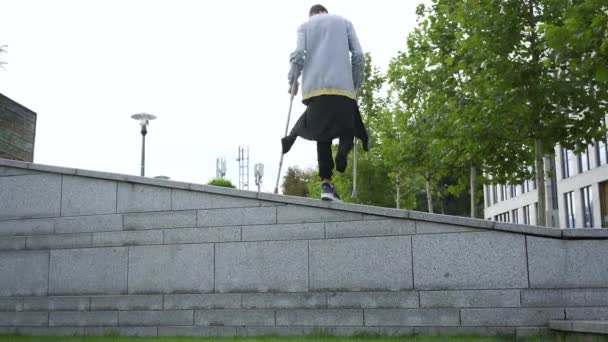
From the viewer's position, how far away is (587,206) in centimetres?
4009

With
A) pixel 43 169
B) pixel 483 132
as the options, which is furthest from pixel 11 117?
pixel 483 132

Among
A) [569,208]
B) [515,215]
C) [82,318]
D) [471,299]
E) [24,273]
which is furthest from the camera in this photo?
[515,215]

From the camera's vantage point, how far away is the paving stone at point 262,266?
29.0 feet

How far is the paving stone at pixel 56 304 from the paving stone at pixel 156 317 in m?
0.67

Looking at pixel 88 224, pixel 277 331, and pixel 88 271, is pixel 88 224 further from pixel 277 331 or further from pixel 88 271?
pixel 277 331

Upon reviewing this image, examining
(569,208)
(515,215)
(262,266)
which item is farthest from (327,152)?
(515,215)

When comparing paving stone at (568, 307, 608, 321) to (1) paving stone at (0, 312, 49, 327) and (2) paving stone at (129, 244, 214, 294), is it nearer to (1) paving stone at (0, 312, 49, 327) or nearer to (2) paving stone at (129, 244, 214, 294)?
(2) paving stone at (129, 244, 214, 294)

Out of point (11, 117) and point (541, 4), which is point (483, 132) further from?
point (11, 117)

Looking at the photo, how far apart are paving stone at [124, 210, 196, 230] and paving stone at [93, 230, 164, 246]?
90mm

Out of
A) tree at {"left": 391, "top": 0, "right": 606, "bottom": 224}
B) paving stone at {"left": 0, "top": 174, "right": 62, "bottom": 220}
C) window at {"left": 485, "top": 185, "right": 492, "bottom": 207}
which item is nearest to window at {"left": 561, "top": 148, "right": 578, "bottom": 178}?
window at {"left": 485, "top": 185, "right": 492, "bottom": 207}

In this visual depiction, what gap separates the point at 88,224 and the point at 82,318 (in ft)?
4.59

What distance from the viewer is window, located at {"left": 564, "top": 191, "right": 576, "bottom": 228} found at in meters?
42.2

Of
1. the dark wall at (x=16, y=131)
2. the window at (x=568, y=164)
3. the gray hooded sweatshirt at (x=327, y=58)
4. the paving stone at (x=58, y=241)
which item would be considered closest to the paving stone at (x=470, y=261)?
the gray hooded sweatshirt at (x=327, y=58)

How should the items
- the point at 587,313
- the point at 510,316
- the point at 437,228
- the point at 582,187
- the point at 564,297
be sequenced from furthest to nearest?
the point at 582,187 < the point at 437,228 < the point at 510,316 < the point at 564,297 < the point at 587,313
